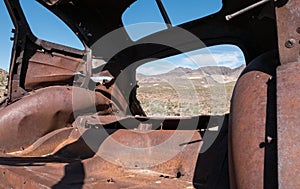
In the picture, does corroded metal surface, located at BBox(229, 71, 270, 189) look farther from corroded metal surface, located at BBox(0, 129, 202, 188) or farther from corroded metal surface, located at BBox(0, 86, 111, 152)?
corroded metal surface, located at BBox(0, 86, 111, 152)

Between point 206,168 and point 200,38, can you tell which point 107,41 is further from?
Result: point 206,168

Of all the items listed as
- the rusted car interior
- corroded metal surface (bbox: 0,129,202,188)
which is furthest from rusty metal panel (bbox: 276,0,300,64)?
corroded metal surface (bbox: 0,129,202,188)

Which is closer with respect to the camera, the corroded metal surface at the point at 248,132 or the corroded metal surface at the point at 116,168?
the corroded metal surface at the point at 248,132

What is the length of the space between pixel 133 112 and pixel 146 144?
1.35 meters

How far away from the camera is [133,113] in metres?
3.43

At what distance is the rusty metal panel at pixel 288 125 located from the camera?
2.86ft

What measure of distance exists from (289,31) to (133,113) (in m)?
2.52

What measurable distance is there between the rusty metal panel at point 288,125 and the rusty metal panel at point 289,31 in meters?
0.03

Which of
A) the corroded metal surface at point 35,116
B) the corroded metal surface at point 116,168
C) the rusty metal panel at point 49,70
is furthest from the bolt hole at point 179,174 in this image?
the rusty metal panel at point 49,70

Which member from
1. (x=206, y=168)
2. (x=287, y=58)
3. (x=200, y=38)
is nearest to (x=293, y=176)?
(x=287, y=58)

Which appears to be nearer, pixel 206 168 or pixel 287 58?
pixel 287 58

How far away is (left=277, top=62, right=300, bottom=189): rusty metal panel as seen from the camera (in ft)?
2.86

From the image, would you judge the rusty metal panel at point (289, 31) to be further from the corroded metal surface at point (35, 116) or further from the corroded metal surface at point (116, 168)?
the corroded metal surface at point (35, 116)

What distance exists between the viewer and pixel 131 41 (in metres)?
3.16
